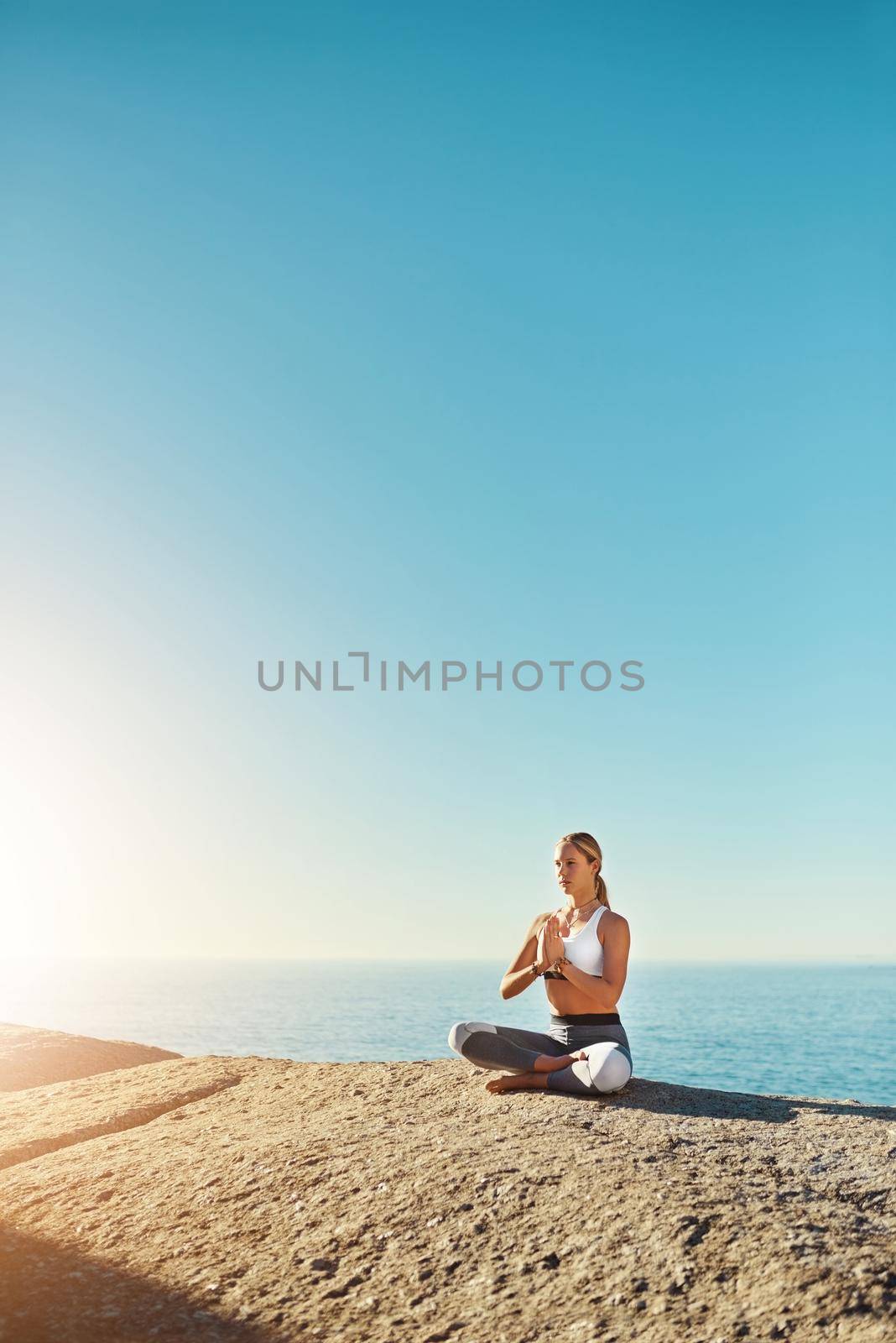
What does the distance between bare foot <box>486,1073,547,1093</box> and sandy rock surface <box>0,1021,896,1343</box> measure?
69 mm

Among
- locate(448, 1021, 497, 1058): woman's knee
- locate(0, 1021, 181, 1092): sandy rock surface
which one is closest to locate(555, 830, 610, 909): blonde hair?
locate(448, 1021, 497, 1058): woman's knee

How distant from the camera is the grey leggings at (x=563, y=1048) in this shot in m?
6.05

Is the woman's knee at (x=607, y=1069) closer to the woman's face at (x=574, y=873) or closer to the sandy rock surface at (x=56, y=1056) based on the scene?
the woman's face at (x=574, y=873)

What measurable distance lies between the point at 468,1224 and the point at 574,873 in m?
2.52

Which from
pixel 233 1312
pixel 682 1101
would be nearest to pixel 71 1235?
pixel 233 1312

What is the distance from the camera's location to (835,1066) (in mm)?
44469

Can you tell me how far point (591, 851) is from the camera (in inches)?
264

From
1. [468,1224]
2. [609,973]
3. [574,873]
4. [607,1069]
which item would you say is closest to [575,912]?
[574,873]

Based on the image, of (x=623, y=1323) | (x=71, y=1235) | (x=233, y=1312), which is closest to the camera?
(x=623, y=1323)

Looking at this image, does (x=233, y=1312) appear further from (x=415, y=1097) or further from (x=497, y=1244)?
(x=415, y=1097)

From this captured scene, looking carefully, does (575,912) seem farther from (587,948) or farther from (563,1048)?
(563,1048)

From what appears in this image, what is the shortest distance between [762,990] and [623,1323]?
137071 mm

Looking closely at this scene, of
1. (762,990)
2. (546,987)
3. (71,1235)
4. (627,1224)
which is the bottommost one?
(762,990)

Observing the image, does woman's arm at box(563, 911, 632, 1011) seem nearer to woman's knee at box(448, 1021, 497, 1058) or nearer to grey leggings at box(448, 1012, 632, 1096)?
grey leggings at box(448, 1012, 632, 1096)
